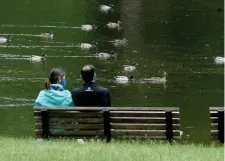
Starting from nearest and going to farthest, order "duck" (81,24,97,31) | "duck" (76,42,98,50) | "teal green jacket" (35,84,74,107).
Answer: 1. "teal green jacket" (35,84,74,107)
2. "duck" (76,42,98,50)
3. "duck" (81,24,97,31)

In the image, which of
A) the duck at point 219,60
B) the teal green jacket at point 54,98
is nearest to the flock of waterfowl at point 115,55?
the duck at point 219,60

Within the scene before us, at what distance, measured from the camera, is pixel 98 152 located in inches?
392

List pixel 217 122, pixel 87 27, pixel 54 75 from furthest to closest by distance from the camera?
pixel 87 27
pixel 54 75
pixel 217 122

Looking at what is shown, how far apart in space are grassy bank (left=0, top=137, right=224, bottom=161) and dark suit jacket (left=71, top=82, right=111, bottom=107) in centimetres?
136

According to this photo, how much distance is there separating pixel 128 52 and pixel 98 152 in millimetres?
35442

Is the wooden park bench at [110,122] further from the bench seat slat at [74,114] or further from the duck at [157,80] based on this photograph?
the duck at [157,80]

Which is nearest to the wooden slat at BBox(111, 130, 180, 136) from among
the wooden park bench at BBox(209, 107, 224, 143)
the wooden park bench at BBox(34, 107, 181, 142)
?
the wooden park bench at BBox(34, 107, 181, 142)

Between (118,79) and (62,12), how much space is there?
2486cm

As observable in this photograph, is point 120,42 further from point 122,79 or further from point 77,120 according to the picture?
point 77,120

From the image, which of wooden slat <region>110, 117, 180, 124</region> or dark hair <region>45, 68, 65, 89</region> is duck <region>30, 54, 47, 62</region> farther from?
wooden slat <region>110, 117, 180, 124</region>

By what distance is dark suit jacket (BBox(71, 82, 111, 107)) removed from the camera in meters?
12.4

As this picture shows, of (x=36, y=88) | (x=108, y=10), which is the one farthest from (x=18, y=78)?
(x=108, y=10)

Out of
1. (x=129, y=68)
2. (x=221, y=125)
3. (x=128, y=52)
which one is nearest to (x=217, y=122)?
(x=221, y=125)

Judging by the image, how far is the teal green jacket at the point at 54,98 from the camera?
41.0 feet
